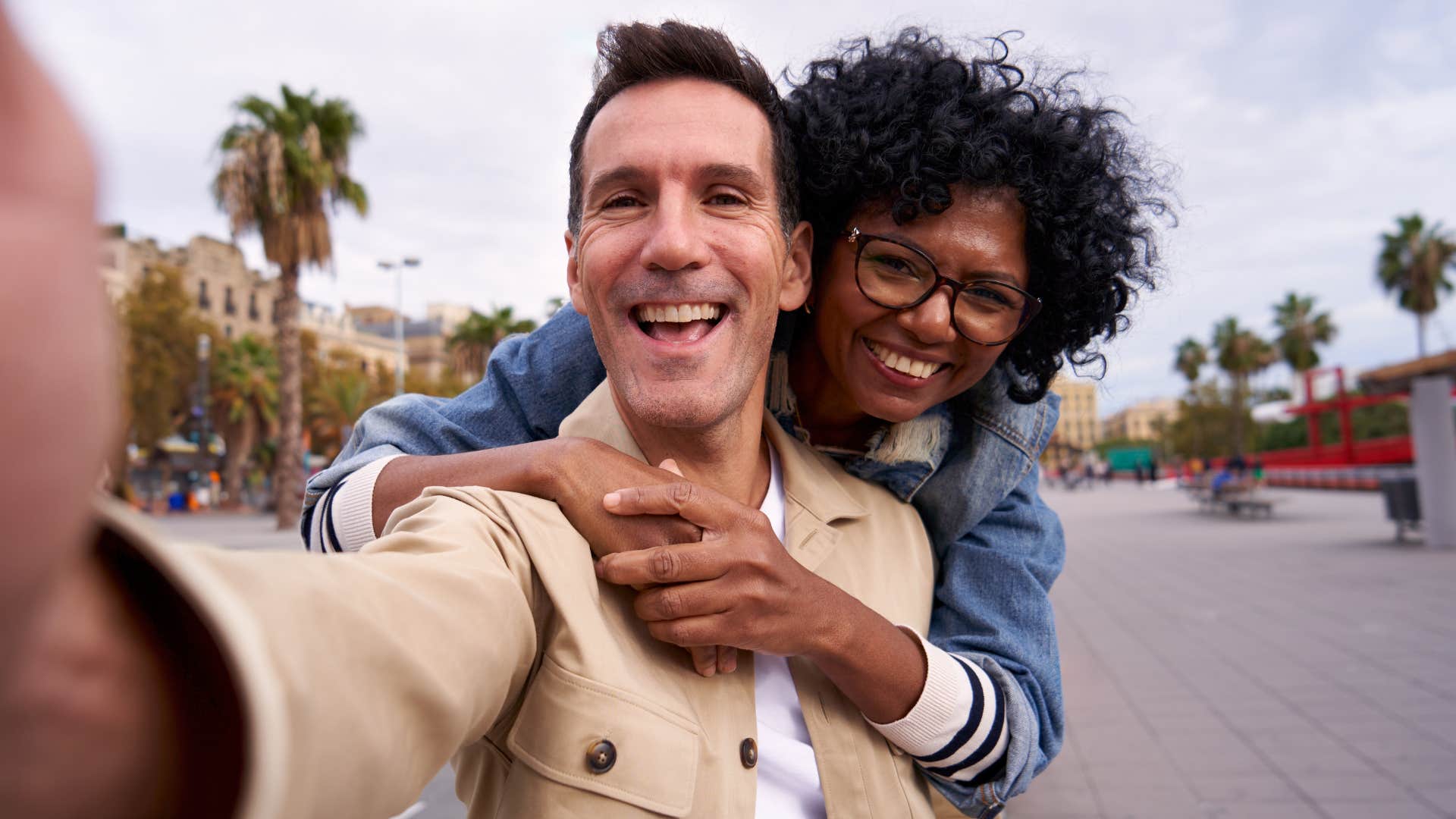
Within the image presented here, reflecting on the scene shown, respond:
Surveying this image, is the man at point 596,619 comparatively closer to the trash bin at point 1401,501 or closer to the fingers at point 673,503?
the fingers at point 673,503

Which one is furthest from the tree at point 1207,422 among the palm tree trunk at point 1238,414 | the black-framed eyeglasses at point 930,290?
the black-framed eyeglasses at point 930,290

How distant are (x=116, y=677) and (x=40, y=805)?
0.08 meters

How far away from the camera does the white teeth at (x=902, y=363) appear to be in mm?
2520

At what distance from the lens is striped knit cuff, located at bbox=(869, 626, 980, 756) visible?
6.65 feet

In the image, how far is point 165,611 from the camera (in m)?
0.58

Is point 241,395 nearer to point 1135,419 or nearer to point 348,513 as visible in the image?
point 348,513

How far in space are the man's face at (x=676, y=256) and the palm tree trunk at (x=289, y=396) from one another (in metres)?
21.5

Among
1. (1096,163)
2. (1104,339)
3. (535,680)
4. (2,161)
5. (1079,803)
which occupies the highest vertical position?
(1096,163)

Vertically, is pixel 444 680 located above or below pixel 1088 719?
above

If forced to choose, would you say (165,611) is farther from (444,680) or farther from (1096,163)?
(1096,163)

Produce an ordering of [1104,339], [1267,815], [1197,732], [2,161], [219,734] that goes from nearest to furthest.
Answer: [2,161], [219,734], [1104,339], [1267,815], [1197,732]

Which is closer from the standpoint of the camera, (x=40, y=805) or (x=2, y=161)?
(x=2, y=161)

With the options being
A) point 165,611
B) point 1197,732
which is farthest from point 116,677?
point 1197,732

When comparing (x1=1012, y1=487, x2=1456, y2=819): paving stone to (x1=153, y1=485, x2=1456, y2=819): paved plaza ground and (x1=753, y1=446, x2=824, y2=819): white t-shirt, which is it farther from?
(x1=753, y1=446, x2=824, y2=819): white t-shirt
